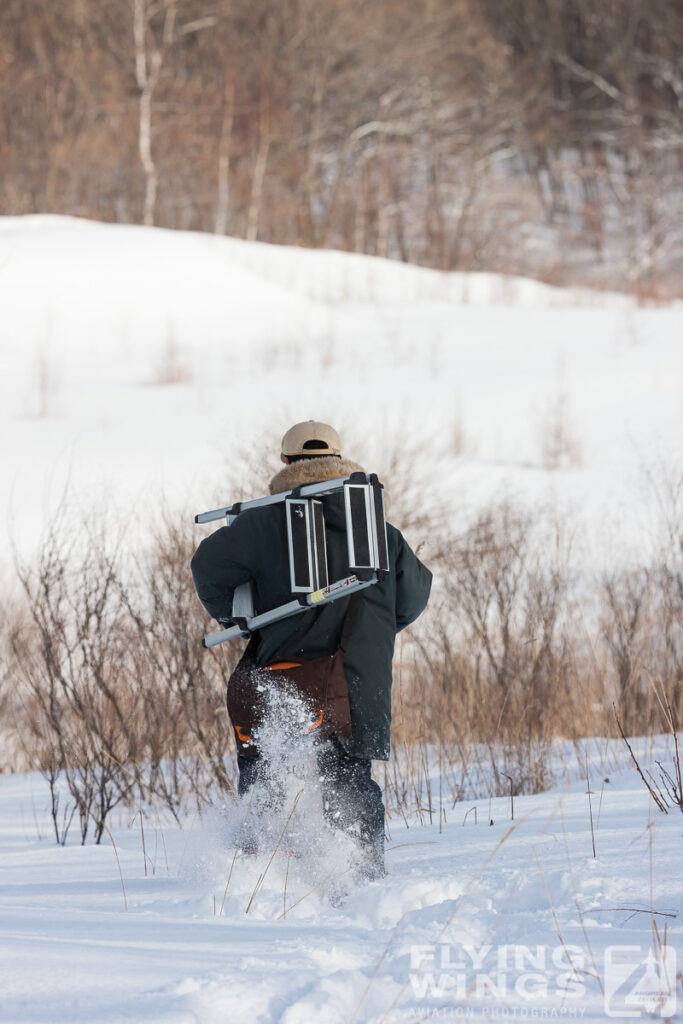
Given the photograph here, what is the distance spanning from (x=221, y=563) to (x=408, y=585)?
0.58 metres

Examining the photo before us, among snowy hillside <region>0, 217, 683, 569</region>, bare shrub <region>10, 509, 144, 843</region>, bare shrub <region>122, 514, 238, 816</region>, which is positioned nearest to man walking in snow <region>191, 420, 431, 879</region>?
bare shrub <region>10, 509, 144, 843</region>

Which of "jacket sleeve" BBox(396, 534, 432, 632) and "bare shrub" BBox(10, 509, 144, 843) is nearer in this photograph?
"jacket sleeve" BBox(396, 534, 432, 632)

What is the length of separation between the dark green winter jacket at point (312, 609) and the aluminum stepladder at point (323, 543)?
5cm

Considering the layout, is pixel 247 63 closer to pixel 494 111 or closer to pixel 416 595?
pixel 494 111

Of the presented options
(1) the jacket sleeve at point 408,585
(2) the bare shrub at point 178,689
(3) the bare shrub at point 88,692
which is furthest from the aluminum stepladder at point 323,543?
(2) the bare shrub at point 178,689

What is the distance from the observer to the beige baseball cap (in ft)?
10.3

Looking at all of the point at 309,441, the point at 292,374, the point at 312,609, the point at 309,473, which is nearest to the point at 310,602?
the point at 312,609

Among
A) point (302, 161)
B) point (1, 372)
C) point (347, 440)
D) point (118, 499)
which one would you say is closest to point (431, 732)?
point (347, 440)

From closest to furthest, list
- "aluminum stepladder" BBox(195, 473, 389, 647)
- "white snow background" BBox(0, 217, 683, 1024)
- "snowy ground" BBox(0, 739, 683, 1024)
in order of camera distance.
Answer: "snowy ground" BBox(0, 739, 683, 1024) → "white snow background" BBox(0, 217, 683, 1024) → "aluminum stepladder" BBox(195, 473, 389, 647)

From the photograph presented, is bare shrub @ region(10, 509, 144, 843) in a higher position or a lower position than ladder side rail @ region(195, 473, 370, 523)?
lower

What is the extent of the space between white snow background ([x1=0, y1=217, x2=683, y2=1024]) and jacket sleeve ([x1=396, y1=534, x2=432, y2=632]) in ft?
2.33

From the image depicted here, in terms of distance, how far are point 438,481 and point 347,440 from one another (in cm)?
114

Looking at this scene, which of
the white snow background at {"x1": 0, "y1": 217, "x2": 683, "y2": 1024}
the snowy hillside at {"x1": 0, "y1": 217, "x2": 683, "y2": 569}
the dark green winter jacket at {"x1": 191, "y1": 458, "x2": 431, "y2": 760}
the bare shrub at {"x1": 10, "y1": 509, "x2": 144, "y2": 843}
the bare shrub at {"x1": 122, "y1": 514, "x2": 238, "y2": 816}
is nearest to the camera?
the white snow background at {"x1": 0, "y1": 217, "x2": 683, "y2": 1024}

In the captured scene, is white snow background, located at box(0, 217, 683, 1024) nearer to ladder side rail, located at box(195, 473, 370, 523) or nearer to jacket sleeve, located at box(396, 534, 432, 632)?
jacket sleeve, located at box(396, 534, 432, 632)
